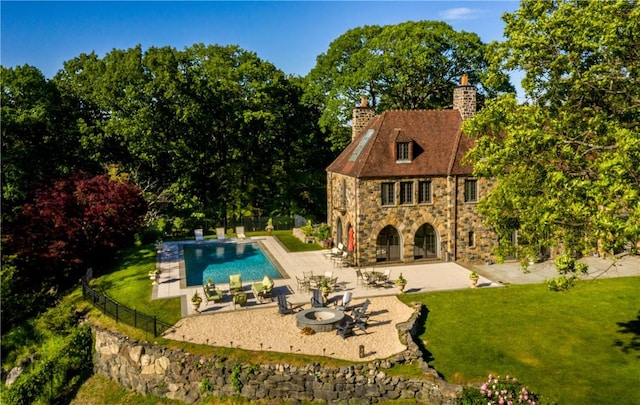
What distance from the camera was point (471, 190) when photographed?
3556 centimetres

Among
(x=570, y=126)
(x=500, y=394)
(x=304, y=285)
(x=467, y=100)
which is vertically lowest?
(x=500, y=394)

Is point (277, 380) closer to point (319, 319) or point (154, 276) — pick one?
point (319, 319)

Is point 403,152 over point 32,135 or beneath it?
beneath

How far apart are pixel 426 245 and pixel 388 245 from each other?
108 inches

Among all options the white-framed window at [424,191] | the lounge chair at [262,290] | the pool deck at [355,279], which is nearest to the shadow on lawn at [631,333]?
the pool deck at [355,279]

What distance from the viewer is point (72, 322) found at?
92.2 feet

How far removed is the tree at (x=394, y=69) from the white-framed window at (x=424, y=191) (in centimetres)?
1473

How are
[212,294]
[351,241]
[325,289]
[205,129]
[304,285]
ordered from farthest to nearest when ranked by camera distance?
[205,129], [351,241], [304,285], [212,294], [325,289]

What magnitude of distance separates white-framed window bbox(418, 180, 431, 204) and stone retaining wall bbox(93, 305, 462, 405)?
45.0 feet

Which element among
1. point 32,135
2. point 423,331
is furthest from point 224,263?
point 32,135

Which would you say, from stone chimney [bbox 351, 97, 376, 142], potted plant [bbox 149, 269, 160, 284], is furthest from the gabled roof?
potted plant [bbox 149, 269, 160, 284]

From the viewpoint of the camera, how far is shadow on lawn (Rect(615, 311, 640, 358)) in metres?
21.8

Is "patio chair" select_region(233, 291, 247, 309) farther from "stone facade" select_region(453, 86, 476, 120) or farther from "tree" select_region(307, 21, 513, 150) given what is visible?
"tree" select_region(307, 21, 513, 150)

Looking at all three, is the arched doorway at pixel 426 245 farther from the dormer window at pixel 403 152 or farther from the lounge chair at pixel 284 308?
the lounge chair at pixel 284 308
